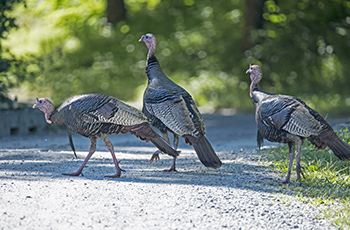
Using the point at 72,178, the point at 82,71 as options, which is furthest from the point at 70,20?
the point at 72,178

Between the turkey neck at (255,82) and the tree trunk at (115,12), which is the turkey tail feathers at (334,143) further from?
the tree trunk at (115,12)

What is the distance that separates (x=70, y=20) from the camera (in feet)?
66.2

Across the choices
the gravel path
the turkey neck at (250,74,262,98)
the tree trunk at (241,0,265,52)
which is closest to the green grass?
the gravel path

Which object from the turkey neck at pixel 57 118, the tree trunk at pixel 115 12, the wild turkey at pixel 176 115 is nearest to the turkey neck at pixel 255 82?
the wild turkey at pixel 176 115

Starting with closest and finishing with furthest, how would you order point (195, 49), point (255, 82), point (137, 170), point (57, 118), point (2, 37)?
point (57, 118) → point (137, 170) → point (255, 82) → point (2, 37) → point (195, 49)

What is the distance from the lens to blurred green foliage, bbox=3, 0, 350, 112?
1588cm

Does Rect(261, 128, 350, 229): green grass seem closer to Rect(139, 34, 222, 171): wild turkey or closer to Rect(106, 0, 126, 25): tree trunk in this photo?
Rect(139, 34, 222, 171): wild turkey

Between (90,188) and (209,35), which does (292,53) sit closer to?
(209,35)

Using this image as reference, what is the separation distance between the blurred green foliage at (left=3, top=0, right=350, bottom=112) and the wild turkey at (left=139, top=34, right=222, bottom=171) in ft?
21.5

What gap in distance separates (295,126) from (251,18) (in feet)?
35.7

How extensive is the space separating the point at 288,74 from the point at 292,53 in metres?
0.63

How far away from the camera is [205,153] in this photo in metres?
6.02

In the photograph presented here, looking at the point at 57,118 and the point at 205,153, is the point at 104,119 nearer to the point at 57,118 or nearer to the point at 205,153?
the point at 57,118

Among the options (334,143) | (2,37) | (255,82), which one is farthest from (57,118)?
(2,37)
